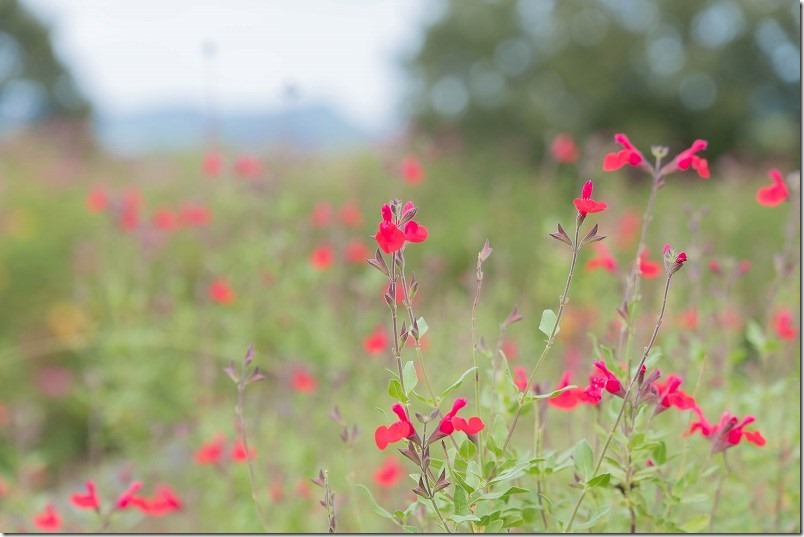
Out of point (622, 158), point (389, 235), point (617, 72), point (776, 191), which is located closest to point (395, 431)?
point (389, 235)

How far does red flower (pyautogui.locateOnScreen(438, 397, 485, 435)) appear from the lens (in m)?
1.23

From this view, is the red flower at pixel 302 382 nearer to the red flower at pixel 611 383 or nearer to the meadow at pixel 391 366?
the meadow at pixel 391 366

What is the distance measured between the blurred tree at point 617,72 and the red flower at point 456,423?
15577mm

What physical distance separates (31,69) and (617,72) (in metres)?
14.2

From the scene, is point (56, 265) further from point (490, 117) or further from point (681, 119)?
point (681, 119)

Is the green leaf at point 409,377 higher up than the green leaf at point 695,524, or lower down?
higher up

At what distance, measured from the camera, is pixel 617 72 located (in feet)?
54.1

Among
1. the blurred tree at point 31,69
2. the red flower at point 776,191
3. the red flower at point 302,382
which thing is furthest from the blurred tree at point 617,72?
the red flower at point 776,191

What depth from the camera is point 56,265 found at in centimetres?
665

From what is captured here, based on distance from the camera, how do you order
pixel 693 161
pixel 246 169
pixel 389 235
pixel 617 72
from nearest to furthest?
pixel 389 235 → pixel 693 161 → pixel 246 169 → pixel 617 72

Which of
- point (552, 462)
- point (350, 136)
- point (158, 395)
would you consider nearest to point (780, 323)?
point (552, 462)

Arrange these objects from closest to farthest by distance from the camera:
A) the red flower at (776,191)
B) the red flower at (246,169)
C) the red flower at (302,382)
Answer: the red flower at (776,191) < the red flower at (302,382) < the red flower at (246,169)

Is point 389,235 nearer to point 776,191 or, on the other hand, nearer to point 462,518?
point 462,518

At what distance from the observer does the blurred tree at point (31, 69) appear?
69.8 ft
